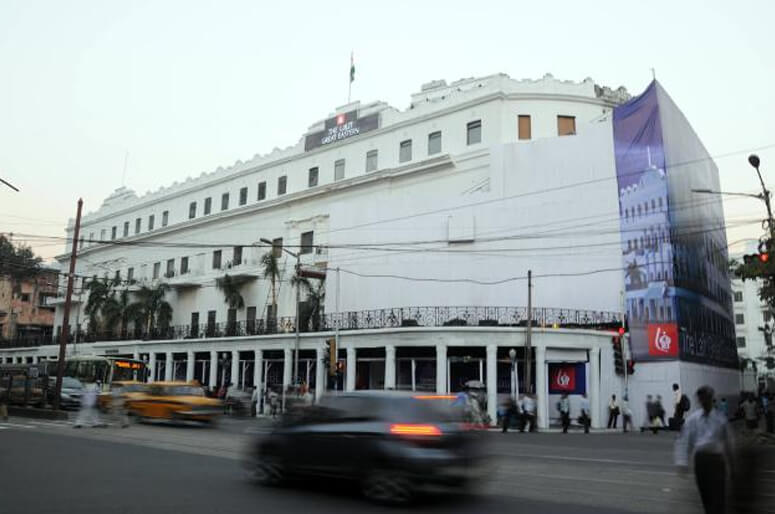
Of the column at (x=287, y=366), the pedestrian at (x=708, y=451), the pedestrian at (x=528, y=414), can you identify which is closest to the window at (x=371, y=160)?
the column at (x=287, y=366)

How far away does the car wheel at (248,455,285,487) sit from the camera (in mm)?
10898

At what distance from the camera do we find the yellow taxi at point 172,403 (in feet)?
86.2

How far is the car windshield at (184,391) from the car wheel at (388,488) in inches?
756

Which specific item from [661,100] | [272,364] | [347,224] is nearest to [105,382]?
[272,364]

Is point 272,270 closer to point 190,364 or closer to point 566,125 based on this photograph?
point 190,364

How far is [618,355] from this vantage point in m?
34.8

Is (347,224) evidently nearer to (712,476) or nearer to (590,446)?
(590,446)

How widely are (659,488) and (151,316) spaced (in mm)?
52470

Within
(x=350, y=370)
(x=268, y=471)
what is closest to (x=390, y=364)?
(x=350, y=370)

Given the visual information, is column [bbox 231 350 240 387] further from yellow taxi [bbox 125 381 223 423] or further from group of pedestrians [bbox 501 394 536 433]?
group of pedestrians [bbox 501 394 536 433]

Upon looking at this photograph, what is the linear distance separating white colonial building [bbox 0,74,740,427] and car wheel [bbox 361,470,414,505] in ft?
79.8

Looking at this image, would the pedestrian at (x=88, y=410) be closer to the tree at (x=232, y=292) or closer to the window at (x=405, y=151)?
the window at (x=405, y=151)

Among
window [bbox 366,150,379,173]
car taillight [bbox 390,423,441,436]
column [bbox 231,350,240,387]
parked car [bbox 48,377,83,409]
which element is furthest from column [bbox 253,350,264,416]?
car taillight [bbox 390,423,441,436]

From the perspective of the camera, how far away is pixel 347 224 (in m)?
46.6
